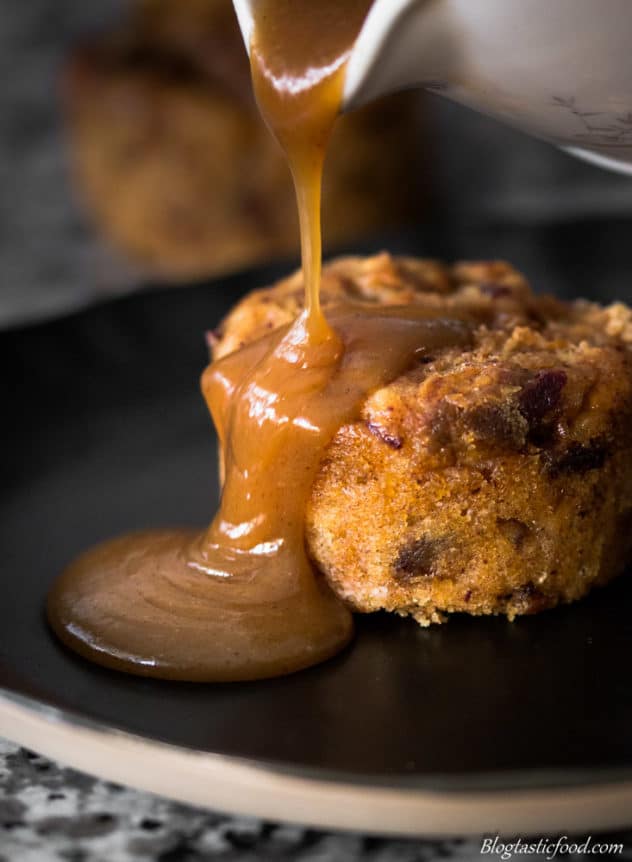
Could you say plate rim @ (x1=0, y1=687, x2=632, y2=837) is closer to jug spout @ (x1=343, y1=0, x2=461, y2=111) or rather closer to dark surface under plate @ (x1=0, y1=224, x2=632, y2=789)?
dark surface under plate @ (x1=0, y1=224, x2=632, y2=789)

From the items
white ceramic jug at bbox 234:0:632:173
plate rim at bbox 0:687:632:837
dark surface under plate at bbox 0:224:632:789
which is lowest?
dark surface under plate at bbox 0:224:632:789

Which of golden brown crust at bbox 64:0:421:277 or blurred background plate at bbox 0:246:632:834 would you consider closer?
blurred background plate at bbox 0:246:632:834

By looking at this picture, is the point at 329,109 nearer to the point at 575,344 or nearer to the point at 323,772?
the point at 575,344

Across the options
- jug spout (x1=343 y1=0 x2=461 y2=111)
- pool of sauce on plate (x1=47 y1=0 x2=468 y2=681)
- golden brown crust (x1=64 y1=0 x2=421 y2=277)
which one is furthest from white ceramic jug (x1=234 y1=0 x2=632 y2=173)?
golden brown crust (x1=64 y1=0 x2=421 y2=277)

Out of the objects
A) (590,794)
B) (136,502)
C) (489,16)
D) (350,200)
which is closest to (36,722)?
(590,794)

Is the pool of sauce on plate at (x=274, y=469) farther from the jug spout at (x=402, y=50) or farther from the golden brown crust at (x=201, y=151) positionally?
the golden brown crust at (x=201, y=151)

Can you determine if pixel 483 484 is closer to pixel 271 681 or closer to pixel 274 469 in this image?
pixel 274 469
